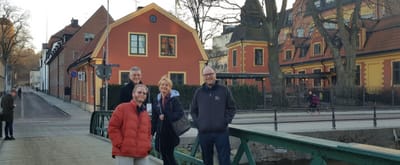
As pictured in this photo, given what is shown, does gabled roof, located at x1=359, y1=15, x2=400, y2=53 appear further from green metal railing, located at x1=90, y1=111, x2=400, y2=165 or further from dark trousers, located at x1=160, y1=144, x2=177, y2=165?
green metal railing, located at x1=90, y1=111, x2=400, y2=165

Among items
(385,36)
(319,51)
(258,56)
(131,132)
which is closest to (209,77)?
(131,132)

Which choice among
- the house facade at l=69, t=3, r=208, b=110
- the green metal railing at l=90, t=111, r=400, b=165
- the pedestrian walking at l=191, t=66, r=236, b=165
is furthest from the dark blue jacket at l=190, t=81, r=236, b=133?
the house facade at l=69, t=3, r=208, b=110

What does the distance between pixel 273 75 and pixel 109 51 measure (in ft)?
38.9

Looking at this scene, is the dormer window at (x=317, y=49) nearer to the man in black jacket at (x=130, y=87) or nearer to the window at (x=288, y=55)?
the window at (x=288, y=55)

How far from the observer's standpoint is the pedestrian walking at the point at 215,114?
4926 millimetres

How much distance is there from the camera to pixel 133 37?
2950 centimetres

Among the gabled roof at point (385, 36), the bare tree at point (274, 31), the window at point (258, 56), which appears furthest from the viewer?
the window at point (258, 56)

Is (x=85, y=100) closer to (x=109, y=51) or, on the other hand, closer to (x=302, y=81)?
(x=109, y=51)

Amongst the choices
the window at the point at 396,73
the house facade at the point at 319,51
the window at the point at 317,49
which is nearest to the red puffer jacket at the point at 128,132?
the house facade at the point at 319,51

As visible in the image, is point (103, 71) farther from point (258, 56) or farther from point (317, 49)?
point (258, 56)

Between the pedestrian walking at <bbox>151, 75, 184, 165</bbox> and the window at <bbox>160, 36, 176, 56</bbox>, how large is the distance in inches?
989

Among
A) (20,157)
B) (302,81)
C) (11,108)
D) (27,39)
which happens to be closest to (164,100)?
(20,157)

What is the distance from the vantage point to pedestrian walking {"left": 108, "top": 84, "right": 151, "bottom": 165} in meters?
4.64

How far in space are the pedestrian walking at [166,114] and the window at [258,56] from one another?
45.4 m
